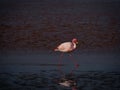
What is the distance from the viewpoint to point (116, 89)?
932 cm

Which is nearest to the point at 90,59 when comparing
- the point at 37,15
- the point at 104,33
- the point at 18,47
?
the point at 18,47

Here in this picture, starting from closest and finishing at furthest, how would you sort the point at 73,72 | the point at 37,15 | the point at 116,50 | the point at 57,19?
the point at 73,72, the point at 116,50, the point at 57,19, the point at 37,15

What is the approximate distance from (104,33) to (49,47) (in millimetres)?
3249

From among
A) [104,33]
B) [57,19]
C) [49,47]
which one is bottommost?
[49,47]

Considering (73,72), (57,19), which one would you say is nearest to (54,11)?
(57,19)

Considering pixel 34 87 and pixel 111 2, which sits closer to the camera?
pixel 34 87

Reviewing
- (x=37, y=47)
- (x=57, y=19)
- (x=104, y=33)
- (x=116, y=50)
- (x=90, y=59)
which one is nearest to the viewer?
(x=90, y=59)

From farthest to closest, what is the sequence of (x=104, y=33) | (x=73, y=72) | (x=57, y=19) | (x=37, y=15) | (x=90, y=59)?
(x=37, y=15) < (x=57, y=19) < (x=104, y=33) < (x=90, y=59) < (x=73, y=72)

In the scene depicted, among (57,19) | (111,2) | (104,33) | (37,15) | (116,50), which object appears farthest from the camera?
(111,2)

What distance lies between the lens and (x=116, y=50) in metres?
14.4

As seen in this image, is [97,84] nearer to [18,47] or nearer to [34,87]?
[34,87]

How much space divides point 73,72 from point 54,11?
43.3 feet

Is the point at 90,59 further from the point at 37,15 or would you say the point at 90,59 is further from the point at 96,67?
the point at 37,15

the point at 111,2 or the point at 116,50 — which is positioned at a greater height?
the point at 111,2
